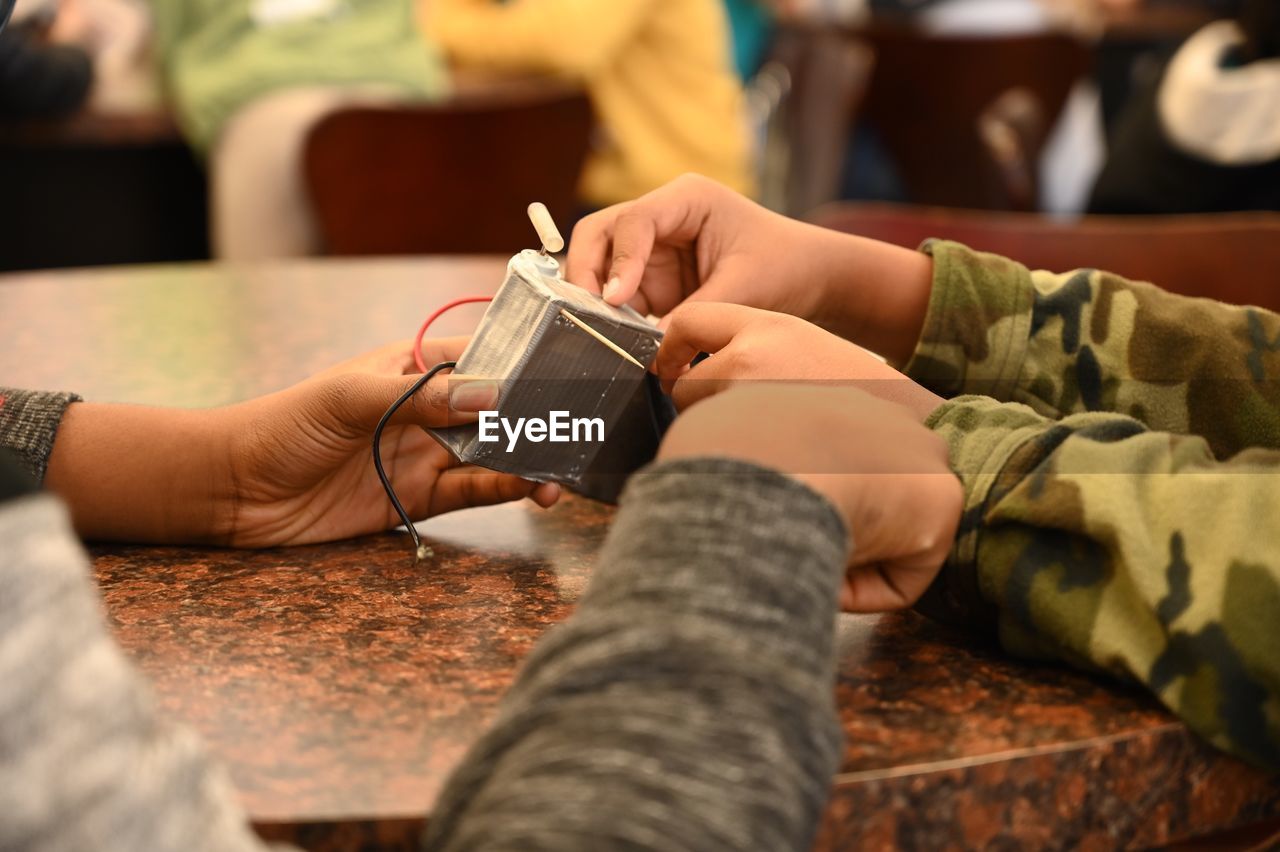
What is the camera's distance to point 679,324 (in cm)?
80

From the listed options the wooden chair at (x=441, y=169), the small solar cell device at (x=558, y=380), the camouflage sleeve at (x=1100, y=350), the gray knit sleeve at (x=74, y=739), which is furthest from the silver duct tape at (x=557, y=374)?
the wooden chair at (x=441, y=169)

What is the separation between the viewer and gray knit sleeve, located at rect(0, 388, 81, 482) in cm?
86

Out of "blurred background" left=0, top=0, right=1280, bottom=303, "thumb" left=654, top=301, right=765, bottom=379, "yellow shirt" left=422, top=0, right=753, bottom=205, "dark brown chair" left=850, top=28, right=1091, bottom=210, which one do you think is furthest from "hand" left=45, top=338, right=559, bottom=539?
"dark brown chair" left=850, top=28, right=1091, bottom=210

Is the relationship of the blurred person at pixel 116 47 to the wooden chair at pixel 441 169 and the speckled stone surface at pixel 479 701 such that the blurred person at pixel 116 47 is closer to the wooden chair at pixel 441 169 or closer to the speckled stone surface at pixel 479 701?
the wooden chair at pixel 441 169

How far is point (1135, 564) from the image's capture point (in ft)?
2.09

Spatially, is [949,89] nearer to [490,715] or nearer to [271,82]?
[271,82]

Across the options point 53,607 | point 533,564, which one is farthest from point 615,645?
point 533,564

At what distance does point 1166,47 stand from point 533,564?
1854 mm

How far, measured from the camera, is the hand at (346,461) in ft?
2.67

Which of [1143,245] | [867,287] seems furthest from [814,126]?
[867,287]

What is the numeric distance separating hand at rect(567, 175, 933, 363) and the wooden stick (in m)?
0.12

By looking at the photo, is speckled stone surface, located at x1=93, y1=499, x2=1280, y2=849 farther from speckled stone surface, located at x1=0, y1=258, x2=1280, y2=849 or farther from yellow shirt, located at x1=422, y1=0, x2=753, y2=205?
yellow shirt, located at x1=422, y1=0, x2=753, y2=205

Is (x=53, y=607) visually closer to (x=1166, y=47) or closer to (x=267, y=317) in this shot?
(x=267, y=317)

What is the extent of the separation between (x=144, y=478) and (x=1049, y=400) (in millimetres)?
537
